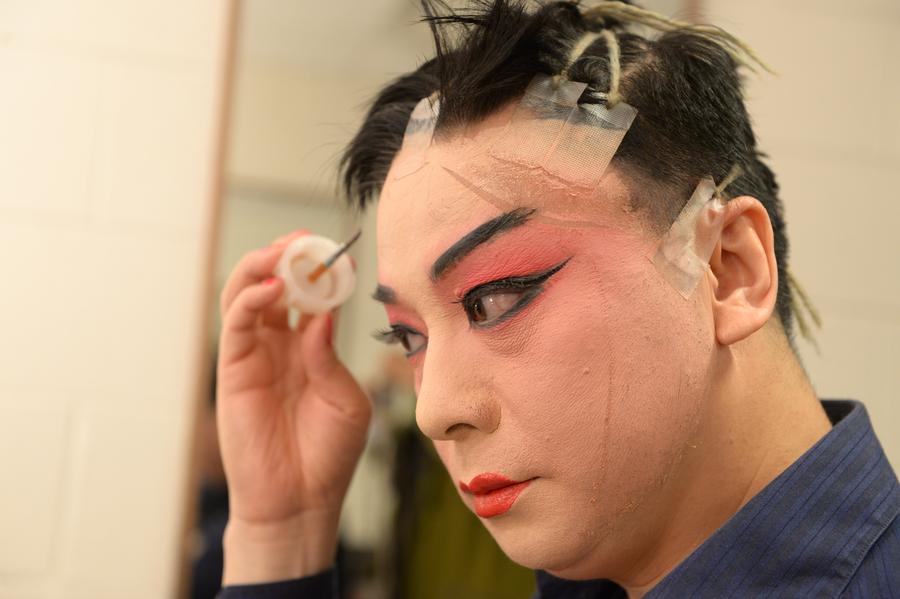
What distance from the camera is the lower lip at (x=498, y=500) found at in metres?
0.60

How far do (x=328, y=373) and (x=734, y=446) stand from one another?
47 cm

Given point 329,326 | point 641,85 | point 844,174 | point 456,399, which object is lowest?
point 329,326

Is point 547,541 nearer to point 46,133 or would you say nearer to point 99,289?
point 99,289

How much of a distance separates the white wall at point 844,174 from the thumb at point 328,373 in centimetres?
56

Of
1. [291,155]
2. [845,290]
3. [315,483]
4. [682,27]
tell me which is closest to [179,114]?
[291,155]

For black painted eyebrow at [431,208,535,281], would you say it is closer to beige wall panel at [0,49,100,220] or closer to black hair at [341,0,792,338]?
black hair at [341,0,792,338]

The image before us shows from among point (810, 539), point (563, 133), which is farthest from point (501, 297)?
point (810, 539)

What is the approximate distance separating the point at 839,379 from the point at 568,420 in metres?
0.62

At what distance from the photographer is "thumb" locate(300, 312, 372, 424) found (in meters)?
0.92

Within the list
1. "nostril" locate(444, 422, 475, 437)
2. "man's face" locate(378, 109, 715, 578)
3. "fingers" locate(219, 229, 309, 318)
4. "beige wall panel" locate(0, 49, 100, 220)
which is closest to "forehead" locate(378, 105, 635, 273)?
"man's face" locate(378, 109, 715, 578)

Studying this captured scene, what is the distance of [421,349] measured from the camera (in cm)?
71

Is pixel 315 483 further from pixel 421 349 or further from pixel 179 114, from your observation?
pixel 179 114

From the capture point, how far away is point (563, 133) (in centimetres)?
61

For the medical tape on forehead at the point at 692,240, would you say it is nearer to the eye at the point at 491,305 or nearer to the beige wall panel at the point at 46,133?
the eye at the point at 491,305
